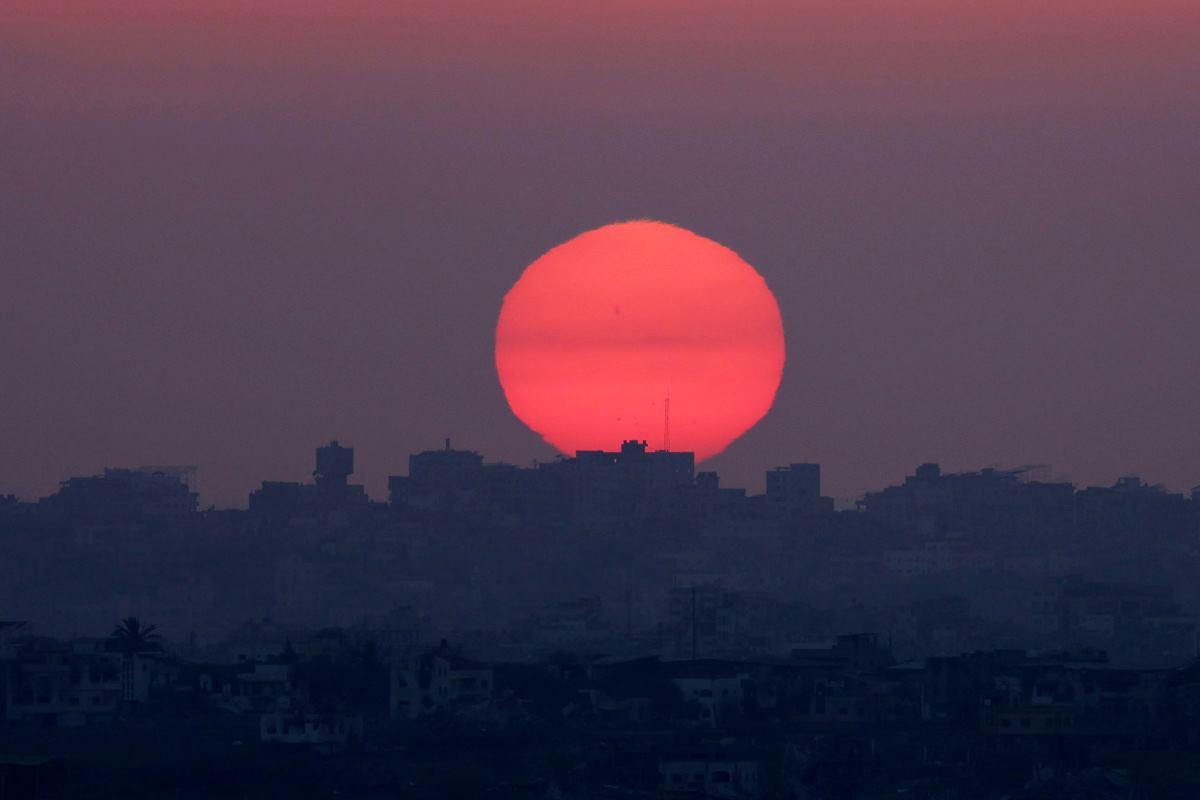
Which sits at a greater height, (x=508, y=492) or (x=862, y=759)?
(x=508, y=492)

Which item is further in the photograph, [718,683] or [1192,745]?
[718,683]

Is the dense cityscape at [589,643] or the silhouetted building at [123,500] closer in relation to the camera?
the dense cityscape at [589,643]

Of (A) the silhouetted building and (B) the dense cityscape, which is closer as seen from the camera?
(B) the dense cityscape

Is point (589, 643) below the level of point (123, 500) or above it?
below

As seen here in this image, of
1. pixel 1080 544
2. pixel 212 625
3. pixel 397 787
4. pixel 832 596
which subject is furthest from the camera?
pixel 1080 544

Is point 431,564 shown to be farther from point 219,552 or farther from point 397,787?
point 397,787

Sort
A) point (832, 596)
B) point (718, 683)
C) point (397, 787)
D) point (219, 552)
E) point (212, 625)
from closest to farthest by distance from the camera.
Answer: point (397, 787) < point (718, 683) < point (212, 625) < point (832, 596) < point (219, 552)

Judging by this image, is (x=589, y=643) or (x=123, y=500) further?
(x=123, y=500)

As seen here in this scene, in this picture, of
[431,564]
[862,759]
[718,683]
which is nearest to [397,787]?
[862,759]
